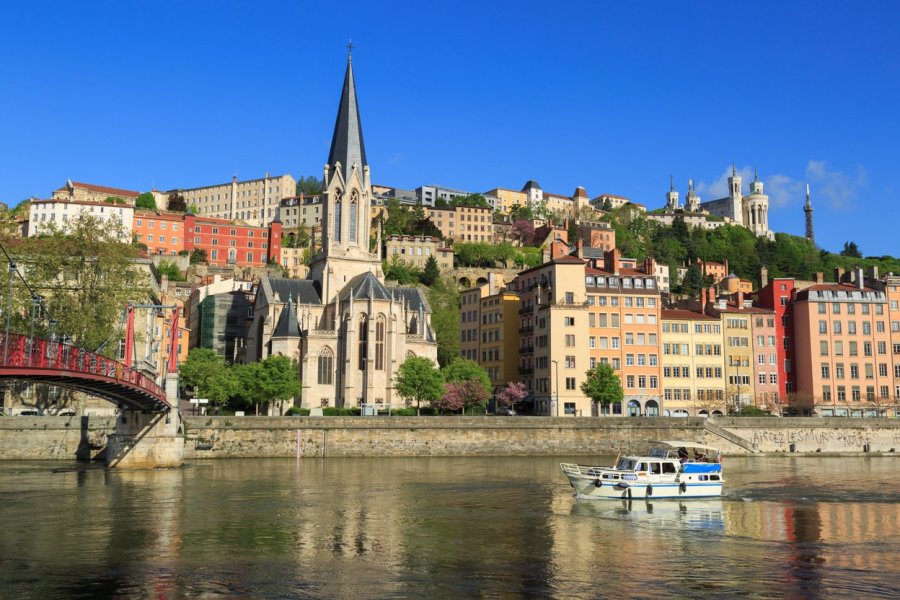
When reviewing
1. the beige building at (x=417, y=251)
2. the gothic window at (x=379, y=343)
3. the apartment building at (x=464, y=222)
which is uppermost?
the apartment building at (x=464, y=222)

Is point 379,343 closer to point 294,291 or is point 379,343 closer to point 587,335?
point 294,291

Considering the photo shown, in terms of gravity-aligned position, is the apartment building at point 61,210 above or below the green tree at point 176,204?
below

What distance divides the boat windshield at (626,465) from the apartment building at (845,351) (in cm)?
5105

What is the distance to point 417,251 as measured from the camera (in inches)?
6442

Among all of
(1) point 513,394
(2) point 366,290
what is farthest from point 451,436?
(2) point 366,290

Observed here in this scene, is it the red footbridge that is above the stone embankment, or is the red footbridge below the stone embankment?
above

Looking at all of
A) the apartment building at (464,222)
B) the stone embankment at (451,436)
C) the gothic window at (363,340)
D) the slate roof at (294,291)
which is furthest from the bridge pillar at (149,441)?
the apartment building at (464,222)

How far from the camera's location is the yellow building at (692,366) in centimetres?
9044

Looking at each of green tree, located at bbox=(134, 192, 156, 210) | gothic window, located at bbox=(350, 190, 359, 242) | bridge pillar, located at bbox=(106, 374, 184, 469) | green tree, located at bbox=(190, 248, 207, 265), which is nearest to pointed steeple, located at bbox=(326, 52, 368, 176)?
gothic window, located at bbox=(350, 190, 359, 242)

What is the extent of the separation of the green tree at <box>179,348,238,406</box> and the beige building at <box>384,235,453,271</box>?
75286mm

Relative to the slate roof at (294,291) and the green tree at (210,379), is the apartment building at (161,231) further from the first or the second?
the green tree at (210,379)

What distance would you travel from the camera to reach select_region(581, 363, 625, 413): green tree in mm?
82875

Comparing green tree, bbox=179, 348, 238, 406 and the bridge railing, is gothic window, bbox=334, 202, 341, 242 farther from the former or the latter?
the bridge railing

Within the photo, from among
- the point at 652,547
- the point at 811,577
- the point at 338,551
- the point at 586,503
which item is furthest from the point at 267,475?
the point at 811,577
